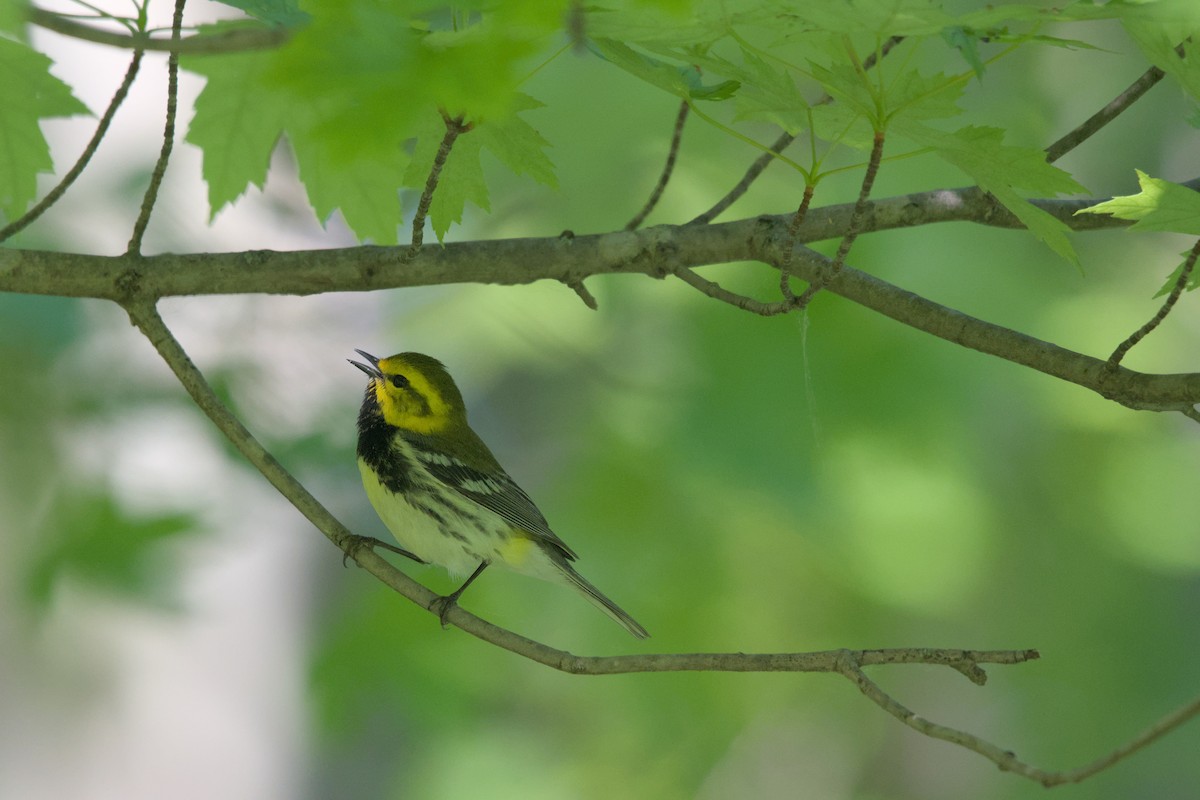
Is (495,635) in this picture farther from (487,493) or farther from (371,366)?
(371,366)

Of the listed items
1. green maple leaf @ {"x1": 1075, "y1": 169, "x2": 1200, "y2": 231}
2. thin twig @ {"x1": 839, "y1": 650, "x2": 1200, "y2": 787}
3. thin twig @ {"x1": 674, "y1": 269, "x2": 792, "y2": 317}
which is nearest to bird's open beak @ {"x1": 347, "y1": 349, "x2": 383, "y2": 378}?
thin twig @ {"x1": 674, "y1": 269, "x2": 792, "y2": 317}

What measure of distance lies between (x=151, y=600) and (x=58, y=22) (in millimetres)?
2710

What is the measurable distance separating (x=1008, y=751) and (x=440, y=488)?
2.32m

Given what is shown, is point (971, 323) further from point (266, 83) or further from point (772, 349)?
point (772, 349)

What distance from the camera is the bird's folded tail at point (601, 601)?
3.39 metres

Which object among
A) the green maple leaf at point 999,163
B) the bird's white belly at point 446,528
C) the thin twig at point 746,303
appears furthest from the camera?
the bird's white belly at point 446,528

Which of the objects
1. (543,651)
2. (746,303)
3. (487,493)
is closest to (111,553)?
(487,493)

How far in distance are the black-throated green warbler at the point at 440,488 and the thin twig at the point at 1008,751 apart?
60.2 inches

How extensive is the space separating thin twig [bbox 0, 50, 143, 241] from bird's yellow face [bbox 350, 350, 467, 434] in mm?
1685

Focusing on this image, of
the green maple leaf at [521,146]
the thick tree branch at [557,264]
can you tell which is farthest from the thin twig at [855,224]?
the green maple leaf at [521,146]

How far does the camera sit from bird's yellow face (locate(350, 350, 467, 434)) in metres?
3.78

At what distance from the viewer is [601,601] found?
3.47m

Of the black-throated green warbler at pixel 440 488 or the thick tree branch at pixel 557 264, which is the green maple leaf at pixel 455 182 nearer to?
the thick tree branch at pixel 557 264

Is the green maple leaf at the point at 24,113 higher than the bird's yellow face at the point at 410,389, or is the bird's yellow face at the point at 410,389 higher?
the green maple leaf at the point at 24,113
